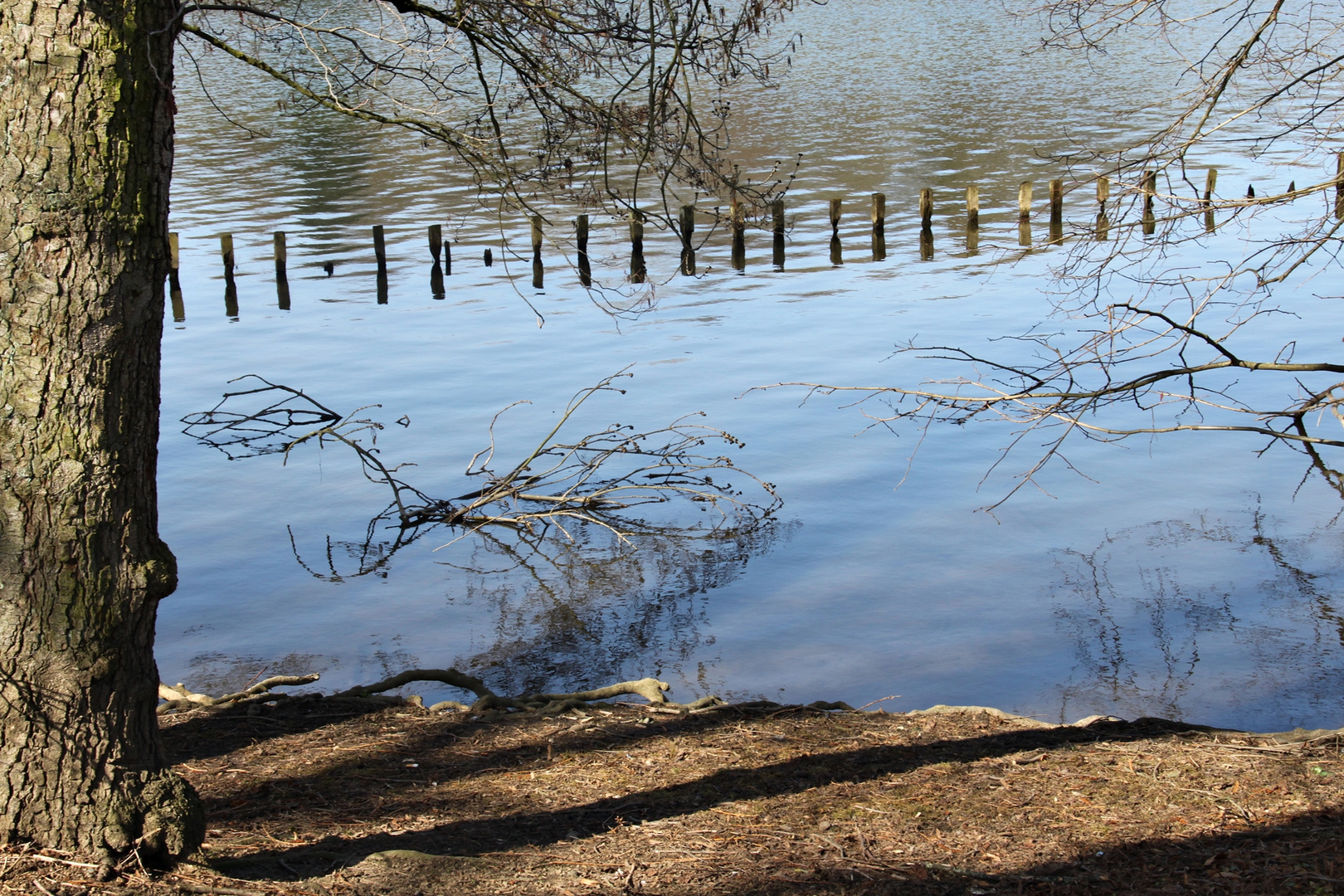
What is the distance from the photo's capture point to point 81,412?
377 centimetres

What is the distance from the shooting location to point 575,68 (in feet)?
23.3

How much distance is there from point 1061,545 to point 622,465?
186 inches

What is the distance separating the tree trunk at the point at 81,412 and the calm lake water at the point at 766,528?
4432 millimetres

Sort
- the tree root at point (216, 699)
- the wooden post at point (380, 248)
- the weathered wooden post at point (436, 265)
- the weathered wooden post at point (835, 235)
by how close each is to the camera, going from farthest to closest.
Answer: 1. the weathered wooden post at point (835, 235)
2. the weathered wooden post at point (436, 265)
3. the wooden post at point (380, 248)
4. the tree root at point (216, 699)

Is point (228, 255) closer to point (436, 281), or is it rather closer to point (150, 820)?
point (436, 281)

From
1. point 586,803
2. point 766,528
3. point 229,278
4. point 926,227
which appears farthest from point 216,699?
point 926,227

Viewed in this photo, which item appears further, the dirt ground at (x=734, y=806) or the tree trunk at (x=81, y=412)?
the dirt ground at (x=734, y=806)

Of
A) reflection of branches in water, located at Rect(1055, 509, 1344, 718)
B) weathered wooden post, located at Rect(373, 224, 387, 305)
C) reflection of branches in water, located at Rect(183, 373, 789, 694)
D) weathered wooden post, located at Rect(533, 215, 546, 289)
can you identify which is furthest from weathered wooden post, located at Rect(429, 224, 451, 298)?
reflection of branches in water, located at Rect(1055, 509, 1344, 718)

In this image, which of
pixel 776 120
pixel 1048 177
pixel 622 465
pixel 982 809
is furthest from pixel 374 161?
pixel 982 809

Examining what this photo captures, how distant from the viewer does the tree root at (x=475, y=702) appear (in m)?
6.59

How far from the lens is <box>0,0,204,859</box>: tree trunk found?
368cm

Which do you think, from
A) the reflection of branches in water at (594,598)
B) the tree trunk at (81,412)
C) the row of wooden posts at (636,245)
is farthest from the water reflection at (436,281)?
the tree trunk at (81,412)

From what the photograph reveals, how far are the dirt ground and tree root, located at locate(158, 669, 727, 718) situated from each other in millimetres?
168

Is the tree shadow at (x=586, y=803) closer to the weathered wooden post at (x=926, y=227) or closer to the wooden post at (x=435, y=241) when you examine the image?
the wooden post at (x=435, y=241)
